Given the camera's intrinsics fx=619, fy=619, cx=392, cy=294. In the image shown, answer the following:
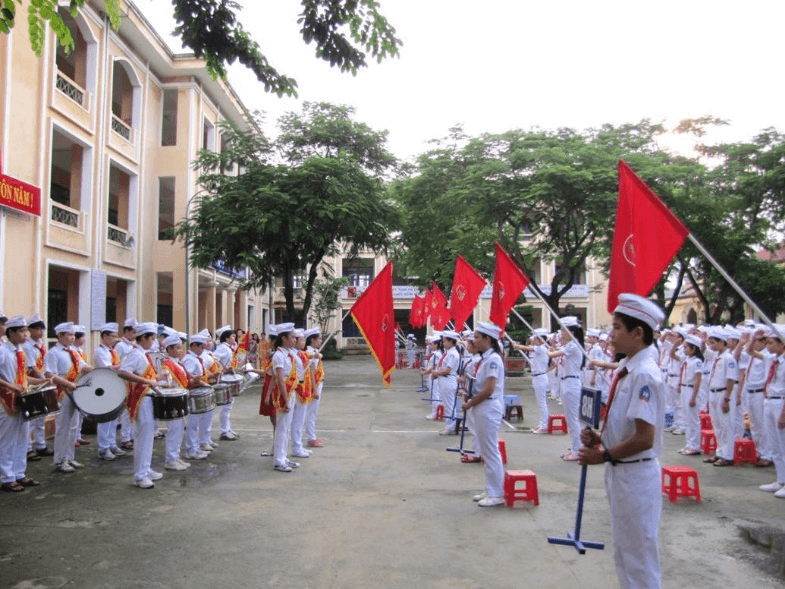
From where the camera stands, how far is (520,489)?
6762mm

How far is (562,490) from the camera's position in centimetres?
748

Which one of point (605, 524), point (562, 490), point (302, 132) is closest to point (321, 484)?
point (562, 490)

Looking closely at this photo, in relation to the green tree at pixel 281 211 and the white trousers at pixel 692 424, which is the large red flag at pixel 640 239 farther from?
the green tree at pixel 281 211

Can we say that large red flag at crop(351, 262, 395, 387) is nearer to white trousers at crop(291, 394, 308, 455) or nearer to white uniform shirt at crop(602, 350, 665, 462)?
white trousers at crop(291, 394, 308, 455)

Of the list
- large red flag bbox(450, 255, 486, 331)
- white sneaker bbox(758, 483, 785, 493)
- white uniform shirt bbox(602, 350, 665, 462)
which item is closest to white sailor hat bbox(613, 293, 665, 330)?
white uniform shirt bbox(602, 350, 665, 462)

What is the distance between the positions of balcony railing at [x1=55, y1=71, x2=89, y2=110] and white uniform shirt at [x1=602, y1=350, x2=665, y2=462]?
598 inches

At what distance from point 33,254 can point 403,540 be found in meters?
11.7

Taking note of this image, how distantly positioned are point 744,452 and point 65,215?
1535cm

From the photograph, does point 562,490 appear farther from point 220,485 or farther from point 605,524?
point 220,485

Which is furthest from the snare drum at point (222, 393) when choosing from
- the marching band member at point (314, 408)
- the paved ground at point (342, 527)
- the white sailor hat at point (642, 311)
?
the white sailor hat at point (642, 311)

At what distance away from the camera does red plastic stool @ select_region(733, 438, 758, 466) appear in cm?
906

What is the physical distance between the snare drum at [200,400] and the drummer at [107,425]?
131 centimetres

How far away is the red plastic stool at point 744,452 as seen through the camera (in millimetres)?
9062

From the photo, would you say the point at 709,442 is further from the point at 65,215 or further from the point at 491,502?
the point at 65,215
